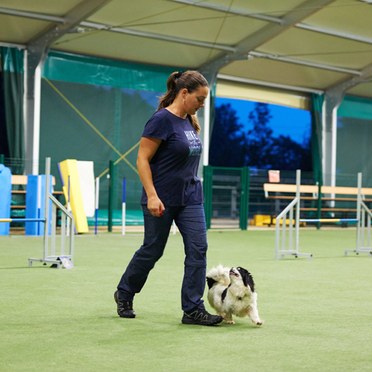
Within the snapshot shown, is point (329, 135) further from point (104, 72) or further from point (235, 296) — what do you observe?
point (235, 296)

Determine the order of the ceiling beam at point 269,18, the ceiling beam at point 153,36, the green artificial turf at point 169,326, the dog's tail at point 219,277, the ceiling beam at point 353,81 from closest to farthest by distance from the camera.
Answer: the green artificial turf at point 169,326 → the dog's tail at point 219,277 → the ceiling beam at point 269,18 → the ceiling beam at point 153,36 → the ceiling beam at point 353,81

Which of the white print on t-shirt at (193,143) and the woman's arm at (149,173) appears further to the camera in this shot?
the white print on t-shirt at (193,143)

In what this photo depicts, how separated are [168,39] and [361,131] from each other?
8642 mm

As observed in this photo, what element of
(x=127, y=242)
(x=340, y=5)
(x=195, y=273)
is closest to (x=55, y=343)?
(x=195, y=273)

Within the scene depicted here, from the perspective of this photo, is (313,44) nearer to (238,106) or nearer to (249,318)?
(238,106)

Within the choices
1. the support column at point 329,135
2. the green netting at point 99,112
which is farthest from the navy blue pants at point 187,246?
the support column at point 329,135

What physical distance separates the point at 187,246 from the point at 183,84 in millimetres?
1027

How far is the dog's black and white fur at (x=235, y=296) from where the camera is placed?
514cm

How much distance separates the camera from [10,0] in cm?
1580

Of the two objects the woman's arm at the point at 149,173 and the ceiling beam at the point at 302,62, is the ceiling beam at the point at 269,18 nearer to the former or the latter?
the ceiling beam at the point at 302,62

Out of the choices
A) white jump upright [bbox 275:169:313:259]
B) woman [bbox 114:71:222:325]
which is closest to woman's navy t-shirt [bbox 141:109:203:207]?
woman [bbox 114:71:222:325]

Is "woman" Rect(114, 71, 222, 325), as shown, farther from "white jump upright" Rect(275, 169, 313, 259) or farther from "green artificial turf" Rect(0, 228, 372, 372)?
"white jump upright" Rect(275, 169, 313, 259)

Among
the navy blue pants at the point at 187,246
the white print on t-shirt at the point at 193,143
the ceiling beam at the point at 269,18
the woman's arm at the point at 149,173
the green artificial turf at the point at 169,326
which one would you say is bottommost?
the green artificial turf at the point at 169,326

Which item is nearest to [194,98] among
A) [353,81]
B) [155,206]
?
[155,206]
